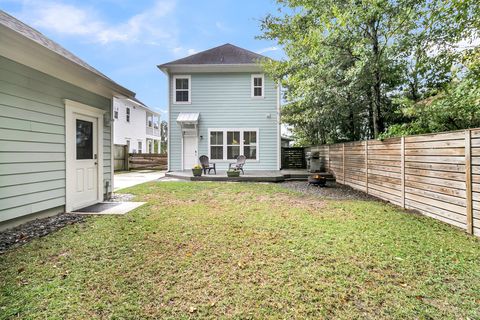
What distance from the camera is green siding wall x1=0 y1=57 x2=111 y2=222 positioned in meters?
3.44

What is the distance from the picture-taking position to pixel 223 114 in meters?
11.7

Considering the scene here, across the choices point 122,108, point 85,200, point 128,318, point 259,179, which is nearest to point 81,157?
point 85,200

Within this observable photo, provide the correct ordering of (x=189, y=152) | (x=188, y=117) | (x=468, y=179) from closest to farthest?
(x=468, y=179) → (x=188, y=117) → (x=189, y=152)

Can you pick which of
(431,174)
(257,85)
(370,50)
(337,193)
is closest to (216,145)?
(257,85)

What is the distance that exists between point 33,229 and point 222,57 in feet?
34.9

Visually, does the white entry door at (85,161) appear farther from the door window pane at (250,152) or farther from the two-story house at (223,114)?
the door window pane at (250,152)

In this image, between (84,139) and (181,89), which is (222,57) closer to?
(181,89)

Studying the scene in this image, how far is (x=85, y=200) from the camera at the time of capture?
205 inches

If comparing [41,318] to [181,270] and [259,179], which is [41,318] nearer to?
[181,270]

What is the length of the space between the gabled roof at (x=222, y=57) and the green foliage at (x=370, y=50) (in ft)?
10.7

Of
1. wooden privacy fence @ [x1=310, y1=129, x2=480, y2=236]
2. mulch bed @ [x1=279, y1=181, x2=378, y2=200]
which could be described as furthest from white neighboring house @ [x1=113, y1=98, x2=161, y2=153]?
wooden privacy fence @ [x1=310, y1=129, x2=480, y2=236]

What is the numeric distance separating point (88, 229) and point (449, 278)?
15.2ft

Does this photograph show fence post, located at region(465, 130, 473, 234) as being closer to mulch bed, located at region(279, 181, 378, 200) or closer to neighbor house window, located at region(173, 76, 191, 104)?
mulch bed, located at region(279, 181, 378, 200)

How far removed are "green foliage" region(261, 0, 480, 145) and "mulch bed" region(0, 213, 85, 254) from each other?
22.5 ft
